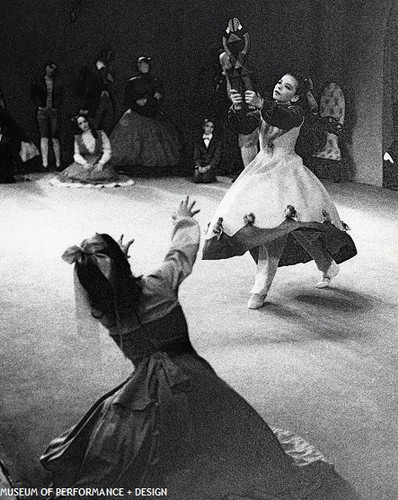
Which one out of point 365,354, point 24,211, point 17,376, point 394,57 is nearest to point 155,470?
point 17,376

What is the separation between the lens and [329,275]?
10.9 feet

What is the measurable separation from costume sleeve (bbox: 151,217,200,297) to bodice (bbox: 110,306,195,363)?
0.20ft

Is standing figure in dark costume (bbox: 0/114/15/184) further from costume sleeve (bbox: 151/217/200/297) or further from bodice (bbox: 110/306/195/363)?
bodice (bbox: 110/306/195/363)

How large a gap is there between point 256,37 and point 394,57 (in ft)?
6.00

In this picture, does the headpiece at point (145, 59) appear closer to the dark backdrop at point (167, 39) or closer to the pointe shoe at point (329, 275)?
the dark backdrop at point (167, 39)

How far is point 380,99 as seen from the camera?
514 cm

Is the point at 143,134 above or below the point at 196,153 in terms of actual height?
above

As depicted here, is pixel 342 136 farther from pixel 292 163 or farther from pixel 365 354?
pixel 365 354

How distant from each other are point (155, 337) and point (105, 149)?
14.2ft

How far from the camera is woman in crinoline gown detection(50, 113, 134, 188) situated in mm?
5531

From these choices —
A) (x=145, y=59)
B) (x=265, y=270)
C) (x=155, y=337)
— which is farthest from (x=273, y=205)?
(x=145, y=59)

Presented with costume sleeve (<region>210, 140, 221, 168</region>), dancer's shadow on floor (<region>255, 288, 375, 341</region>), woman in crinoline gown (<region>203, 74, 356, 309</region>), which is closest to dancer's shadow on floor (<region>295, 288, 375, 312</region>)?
dancer's shadow on floor (<region>255, 288, 375, 341</region>)

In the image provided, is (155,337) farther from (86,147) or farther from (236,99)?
(86,147)

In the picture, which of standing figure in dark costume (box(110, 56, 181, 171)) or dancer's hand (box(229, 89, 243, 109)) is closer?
dancer's hand (box(229, 89, 243, 109))
